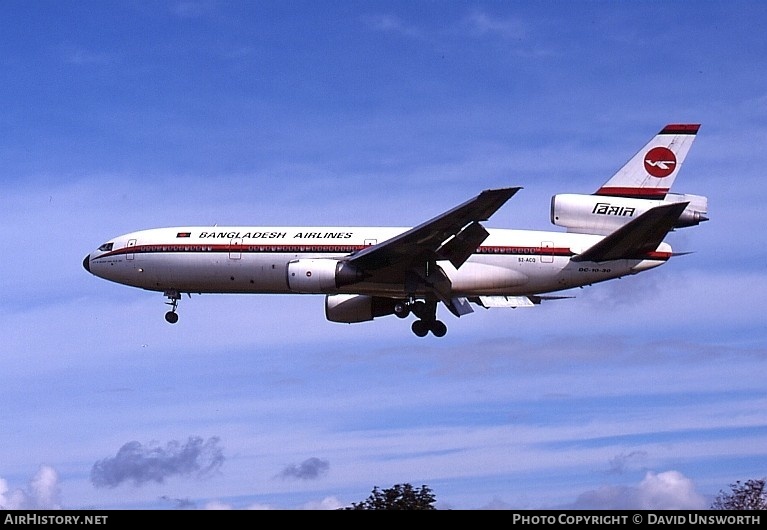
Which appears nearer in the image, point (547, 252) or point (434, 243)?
point (434, 243)

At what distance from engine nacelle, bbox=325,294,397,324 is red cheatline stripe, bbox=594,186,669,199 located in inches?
399

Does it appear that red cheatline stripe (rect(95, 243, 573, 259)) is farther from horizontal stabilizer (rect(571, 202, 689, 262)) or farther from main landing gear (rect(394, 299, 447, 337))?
Result: main landing gear (rect(394, 299, 447, 337))

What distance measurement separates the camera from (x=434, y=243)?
44031 millimetres

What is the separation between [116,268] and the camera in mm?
48250

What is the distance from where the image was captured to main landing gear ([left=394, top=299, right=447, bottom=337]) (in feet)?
155

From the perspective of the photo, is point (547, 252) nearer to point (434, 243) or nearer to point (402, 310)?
point (434, 243)

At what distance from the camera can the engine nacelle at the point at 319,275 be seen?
43719mm

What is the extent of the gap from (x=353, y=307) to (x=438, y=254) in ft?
20.6

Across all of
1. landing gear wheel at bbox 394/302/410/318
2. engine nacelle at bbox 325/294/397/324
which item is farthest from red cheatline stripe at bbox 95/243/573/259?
engine nacelle at bbox 325/294/397/324

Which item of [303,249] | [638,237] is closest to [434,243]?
[303,249]
